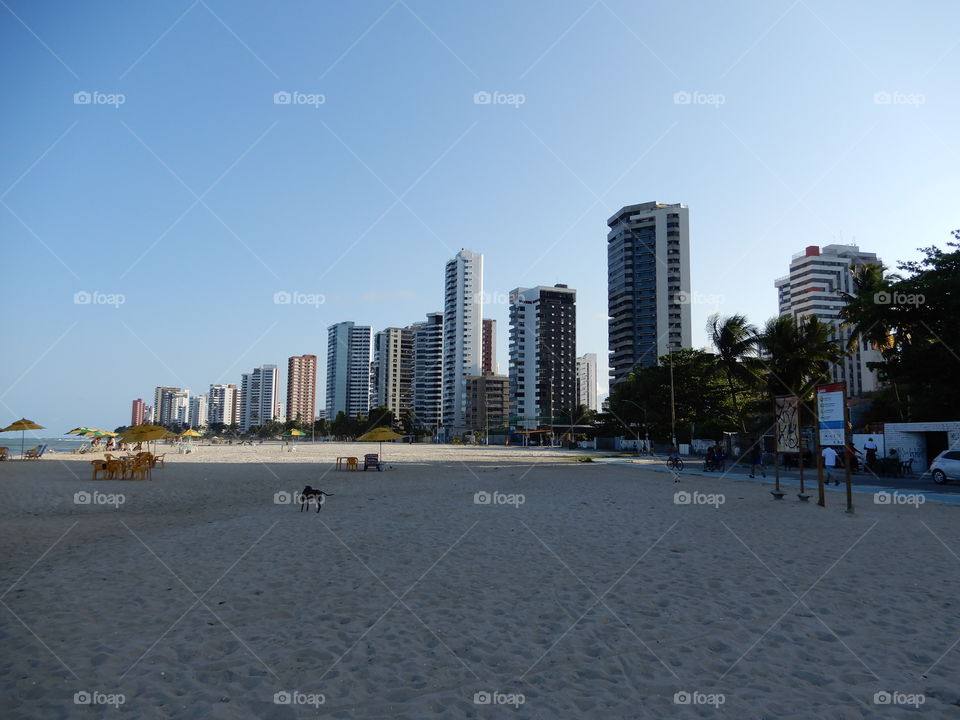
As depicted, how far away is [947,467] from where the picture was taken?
2011cm

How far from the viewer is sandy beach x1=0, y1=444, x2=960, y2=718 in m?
4.16

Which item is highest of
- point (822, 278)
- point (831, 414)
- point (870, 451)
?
point (822, 278)

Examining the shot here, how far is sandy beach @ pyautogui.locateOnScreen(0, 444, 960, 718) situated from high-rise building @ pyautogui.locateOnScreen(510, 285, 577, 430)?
452 feet

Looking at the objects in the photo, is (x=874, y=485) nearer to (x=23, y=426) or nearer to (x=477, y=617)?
(x=477, y=617)

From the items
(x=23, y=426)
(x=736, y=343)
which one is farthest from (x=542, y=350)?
(x=23, y=426)

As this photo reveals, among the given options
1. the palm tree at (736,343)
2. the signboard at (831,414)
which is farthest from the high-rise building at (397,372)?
the signboard at (831,414)

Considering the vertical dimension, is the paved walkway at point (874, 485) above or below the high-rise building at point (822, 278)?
below

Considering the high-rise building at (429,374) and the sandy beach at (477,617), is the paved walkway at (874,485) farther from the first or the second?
the high-rise building at (429,374)

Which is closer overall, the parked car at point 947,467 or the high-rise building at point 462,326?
the parked car at point 947,467

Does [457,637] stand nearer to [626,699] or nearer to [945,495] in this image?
[626,699]

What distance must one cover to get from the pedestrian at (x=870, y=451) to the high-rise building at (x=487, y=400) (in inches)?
5348

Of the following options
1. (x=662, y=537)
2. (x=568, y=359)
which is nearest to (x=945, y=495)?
(x=662, y=537)

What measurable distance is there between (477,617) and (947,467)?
21.5 metres

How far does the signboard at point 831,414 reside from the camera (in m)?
13.7
